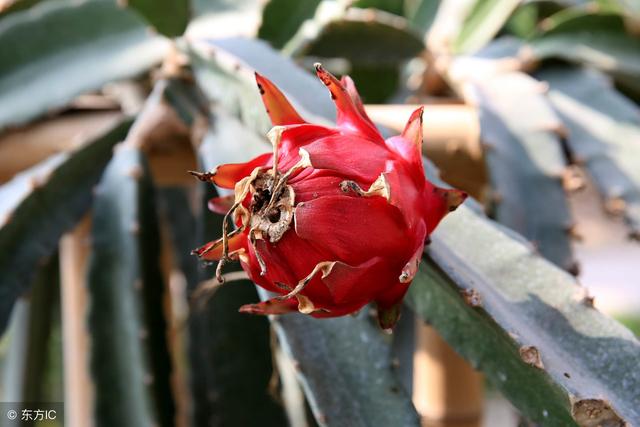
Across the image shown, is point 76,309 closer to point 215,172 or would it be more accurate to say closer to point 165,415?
point 165,415

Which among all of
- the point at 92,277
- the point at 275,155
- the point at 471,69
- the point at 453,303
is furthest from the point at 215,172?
the point at 471,69

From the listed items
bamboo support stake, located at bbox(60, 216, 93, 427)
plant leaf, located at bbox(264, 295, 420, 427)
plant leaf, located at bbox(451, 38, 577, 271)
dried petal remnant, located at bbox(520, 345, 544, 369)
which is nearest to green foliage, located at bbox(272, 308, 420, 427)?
plant leaf, located at bbox(264, 295, 420, 427)

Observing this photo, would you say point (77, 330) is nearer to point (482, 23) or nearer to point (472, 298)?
point (472, 298)

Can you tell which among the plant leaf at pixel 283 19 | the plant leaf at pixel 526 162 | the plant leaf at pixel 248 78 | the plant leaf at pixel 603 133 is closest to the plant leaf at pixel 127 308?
the plant leaf at pixel 248 78

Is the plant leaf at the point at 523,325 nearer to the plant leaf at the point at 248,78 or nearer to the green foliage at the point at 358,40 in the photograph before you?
the plant leaf at the point at 248,78

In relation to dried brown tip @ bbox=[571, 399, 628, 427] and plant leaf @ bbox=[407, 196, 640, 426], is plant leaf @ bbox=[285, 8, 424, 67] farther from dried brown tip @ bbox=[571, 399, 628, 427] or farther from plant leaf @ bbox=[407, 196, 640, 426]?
dried brown tip @ bbox=[571, 399, 628, 427]

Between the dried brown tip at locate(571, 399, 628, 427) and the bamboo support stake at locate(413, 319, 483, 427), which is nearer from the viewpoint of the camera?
the dried brown tip at locate(571, 399, 628, 427)

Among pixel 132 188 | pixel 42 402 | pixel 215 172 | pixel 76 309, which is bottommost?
pixel 42 402
